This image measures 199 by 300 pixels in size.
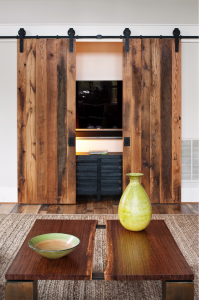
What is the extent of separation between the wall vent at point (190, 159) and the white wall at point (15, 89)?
0.12 meters

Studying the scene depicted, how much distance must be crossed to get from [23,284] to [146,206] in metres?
0.84

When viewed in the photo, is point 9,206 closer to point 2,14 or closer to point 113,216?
point 113,216

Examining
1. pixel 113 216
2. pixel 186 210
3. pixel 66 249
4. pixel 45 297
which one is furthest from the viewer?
pixel 186 210

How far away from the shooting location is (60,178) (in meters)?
4.30

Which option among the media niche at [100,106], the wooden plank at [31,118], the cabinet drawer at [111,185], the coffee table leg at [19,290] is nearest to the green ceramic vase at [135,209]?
the coffee table leg at [19,290]

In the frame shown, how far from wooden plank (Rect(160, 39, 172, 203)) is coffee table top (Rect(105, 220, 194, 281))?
226 centimetres

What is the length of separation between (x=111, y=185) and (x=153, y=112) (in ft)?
3.84

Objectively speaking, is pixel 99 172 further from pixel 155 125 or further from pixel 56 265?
pixel 56 265

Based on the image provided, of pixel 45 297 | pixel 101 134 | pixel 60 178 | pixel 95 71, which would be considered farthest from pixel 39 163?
pixel 45 297

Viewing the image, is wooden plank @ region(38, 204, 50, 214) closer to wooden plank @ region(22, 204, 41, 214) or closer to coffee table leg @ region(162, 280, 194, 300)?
wooden plank @ region(22, 204, 41, 214)

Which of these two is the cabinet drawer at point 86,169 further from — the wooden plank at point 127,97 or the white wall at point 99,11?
the white wall at point 99,11

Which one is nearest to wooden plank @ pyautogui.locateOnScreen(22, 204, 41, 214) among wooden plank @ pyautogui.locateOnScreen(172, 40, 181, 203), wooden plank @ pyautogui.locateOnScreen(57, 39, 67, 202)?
→ wooden plank @ pyautogui.locateOnScreen(57, 39, 67, 202)

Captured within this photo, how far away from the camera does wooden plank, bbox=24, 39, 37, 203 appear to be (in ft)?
13.8

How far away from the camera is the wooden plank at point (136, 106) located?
4227mm
